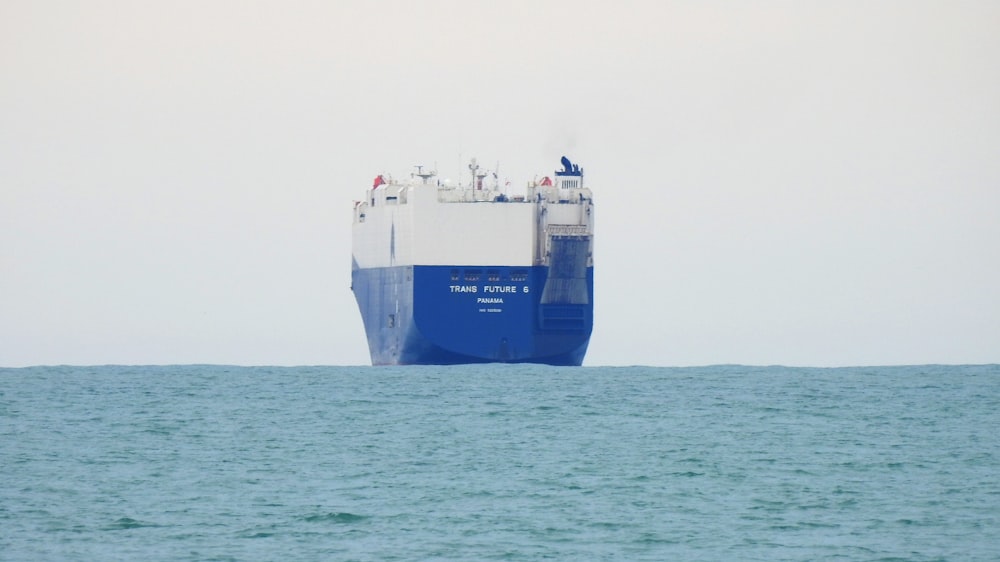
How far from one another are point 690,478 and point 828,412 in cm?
2065

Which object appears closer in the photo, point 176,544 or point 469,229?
point 176,544

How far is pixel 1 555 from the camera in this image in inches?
1110

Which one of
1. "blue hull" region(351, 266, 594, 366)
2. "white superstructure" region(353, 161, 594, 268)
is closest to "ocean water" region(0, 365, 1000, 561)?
"blue hull" region(351, 266, 594, 366)

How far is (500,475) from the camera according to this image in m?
39.4

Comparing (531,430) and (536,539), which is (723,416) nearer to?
(531,430)

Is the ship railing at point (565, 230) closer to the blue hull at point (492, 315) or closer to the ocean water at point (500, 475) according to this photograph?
the blue hull at point (492, 315)

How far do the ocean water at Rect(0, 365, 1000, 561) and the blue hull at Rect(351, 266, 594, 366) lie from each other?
8.82 metres

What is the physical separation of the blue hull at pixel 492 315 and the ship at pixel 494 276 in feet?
0.14

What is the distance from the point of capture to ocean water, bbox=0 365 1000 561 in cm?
2991

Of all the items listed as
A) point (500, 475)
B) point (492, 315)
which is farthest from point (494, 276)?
point (500, 475)

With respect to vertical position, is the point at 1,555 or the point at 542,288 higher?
the point at 542,288

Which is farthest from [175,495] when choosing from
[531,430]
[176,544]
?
[531,430]

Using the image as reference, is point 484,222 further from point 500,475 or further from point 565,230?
point 500,475

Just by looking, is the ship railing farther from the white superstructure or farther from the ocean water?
the ocean water
